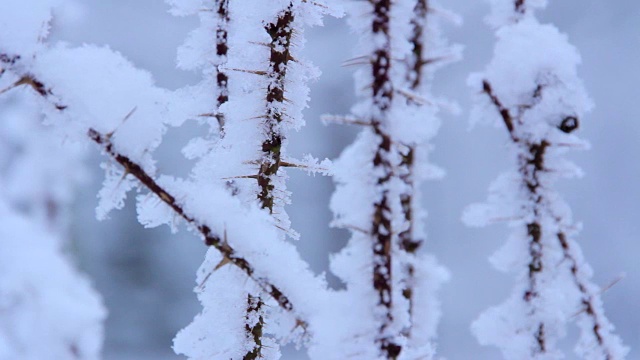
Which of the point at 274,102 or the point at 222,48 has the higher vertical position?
the point at 222,48

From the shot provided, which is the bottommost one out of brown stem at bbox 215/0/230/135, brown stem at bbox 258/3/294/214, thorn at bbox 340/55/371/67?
thorn at bbox 340/55/371/67

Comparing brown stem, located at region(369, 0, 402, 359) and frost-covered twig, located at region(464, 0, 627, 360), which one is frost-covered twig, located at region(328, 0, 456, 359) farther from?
frost-covered twig, located at region(464, 0, 627, 360)

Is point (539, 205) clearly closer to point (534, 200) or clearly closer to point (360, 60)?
point (534, 200)

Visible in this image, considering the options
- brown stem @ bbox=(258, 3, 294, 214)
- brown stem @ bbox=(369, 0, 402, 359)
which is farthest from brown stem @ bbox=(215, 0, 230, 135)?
brown stem @ bbox=(369, 0, 402, 359)

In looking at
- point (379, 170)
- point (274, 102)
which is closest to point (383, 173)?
point (379, 170)

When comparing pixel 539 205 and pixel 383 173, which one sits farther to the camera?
pixel 539 205

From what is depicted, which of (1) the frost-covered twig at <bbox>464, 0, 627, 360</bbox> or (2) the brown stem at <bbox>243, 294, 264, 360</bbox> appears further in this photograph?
(1) the frost-covered twig at <bbox>464, 0, 627, 360</bbox>

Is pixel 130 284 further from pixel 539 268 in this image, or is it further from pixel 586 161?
pixel 539 268

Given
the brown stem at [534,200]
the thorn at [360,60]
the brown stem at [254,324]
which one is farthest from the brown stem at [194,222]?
the brown stem at [534,200]

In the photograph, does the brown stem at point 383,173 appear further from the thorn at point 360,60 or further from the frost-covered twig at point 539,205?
the frost-covered twig at point 539,205
